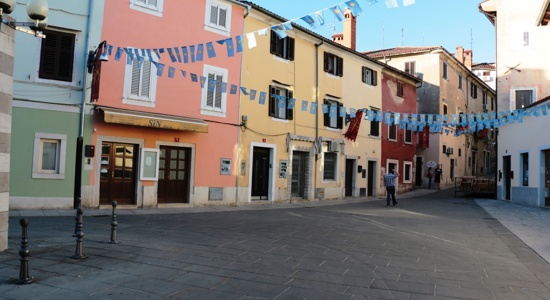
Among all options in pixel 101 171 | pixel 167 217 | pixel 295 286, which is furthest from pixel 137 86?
pixel 295 286

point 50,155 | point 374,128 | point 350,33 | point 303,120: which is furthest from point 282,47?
point 50,155

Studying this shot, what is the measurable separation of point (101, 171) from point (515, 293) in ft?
40.1

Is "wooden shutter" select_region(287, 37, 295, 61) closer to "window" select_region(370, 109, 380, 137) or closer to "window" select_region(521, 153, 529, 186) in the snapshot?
"window" select_region(370, 109, 380, 137)

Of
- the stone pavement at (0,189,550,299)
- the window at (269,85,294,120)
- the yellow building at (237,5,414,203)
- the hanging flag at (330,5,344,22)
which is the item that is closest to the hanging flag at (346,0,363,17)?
the hanging flag at (330,5,344,22)

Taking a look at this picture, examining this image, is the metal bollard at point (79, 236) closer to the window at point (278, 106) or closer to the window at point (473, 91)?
the window at point (278, 106)

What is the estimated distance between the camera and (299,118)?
20.3 metres

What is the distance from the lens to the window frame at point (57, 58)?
1275 centimetres

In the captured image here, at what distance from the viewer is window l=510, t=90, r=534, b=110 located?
2130cm

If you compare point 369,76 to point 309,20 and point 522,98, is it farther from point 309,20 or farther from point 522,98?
point 309,20

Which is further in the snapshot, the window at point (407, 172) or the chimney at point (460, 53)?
the chimney at point (460, 53)

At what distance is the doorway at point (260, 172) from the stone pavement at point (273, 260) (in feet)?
20.8

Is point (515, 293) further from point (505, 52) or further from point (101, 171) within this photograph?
point (505, 52)

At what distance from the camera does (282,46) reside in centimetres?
1947

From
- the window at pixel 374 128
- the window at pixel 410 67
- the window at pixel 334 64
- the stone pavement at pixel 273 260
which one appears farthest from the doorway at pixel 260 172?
the window at pixel 410 67
